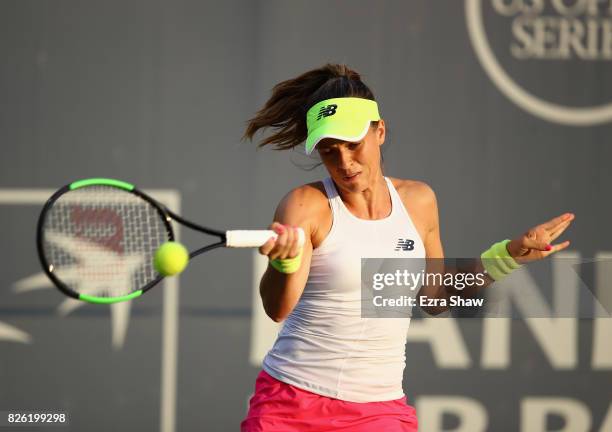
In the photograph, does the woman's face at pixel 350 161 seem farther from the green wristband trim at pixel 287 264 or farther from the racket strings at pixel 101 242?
the racket strings at pixel 101 242

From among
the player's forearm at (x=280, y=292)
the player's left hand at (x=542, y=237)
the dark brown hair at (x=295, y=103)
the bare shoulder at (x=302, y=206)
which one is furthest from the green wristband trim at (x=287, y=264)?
the player's left hand at (x=542, y=237)

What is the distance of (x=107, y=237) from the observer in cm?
Result: 339

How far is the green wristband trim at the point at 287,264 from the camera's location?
98.3 inches

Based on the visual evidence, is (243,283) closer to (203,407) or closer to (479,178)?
(203,407)

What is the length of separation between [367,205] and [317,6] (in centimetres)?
183

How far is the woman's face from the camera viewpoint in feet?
8.97

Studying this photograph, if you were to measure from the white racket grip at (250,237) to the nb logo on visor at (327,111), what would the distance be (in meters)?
0.43

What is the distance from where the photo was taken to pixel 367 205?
2.84 meters

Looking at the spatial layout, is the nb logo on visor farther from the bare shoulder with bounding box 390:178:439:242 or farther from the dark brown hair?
the bare shoulder with bounding box 390:178:439:242

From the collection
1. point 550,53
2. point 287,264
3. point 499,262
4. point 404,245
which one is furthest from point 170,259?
point 550,53

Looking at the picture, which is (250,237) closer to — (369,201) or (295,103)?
(369,201)

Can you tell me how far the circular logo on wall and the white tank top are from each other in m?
1.99

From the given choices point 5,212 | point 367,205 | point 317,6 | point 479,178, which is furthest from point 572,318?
point 5,212

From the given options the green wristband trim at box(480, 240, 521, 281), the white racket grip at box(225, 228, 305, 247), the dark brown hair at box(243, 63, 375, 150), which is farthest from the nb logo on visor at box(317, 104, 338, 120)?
the green wristband trim at box(480, 240, 521, 281)
